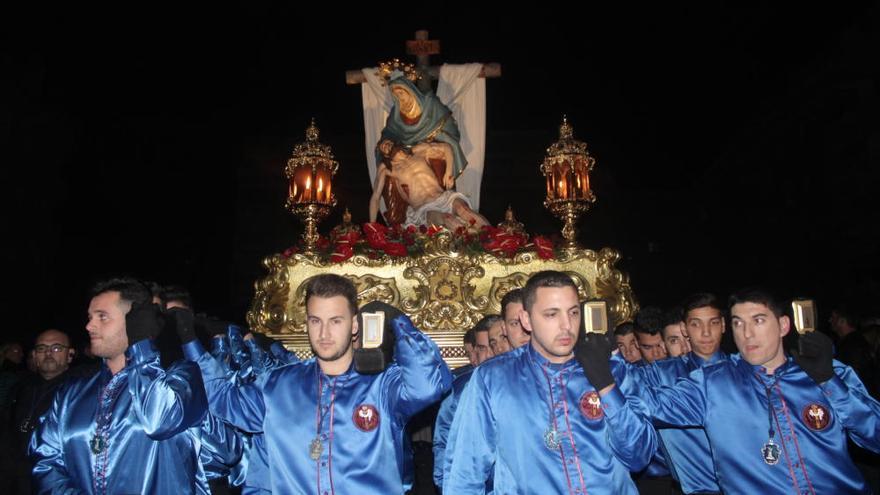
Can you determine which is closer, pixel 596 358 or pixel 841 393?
pixel 596 358

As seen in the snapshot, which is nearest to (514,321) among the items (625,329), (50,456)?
(625,329)

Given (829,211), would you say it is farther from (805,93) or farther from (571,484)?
(571,484)

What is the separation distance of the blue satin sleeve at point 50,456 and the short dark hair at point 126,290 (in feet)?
1.75

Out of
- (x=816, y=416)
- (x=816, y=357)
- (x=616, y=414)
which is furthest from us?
(x=816, y=357)

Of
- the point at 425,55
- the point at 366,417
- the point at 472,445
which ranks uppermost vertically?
the point at 425,55

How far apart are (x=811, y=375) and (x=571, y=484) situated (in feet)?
4.61

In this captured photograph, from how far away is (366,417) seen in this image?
9.23ft

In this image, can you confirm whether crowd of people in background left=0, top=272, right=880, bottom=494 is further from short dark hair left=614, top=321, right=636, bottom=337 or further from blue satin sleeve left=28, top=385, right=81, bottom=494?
short dark hair left=614, top=321, right=636, bottom=337

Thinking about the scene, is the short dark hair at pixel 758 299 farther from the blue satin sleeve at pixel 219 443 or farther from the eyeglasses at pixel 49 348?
the eyeglasses at pixel 49 348

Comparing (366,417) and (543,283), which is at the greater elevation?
(543,283)

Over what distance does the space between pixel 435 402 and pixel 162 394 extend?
1.15 meters

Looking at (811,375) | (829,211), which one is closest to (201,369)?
(811,375)

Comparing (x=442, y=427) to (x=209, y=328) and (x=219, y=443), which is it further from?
(x=209, y=328)

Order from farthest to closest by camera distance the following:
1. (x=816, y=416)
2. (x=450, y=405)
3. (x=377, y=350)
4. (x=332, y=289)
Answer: (x=450, y=405)
(x=816, y=416)
(x=332, y=289)
(x=377, y=350)
